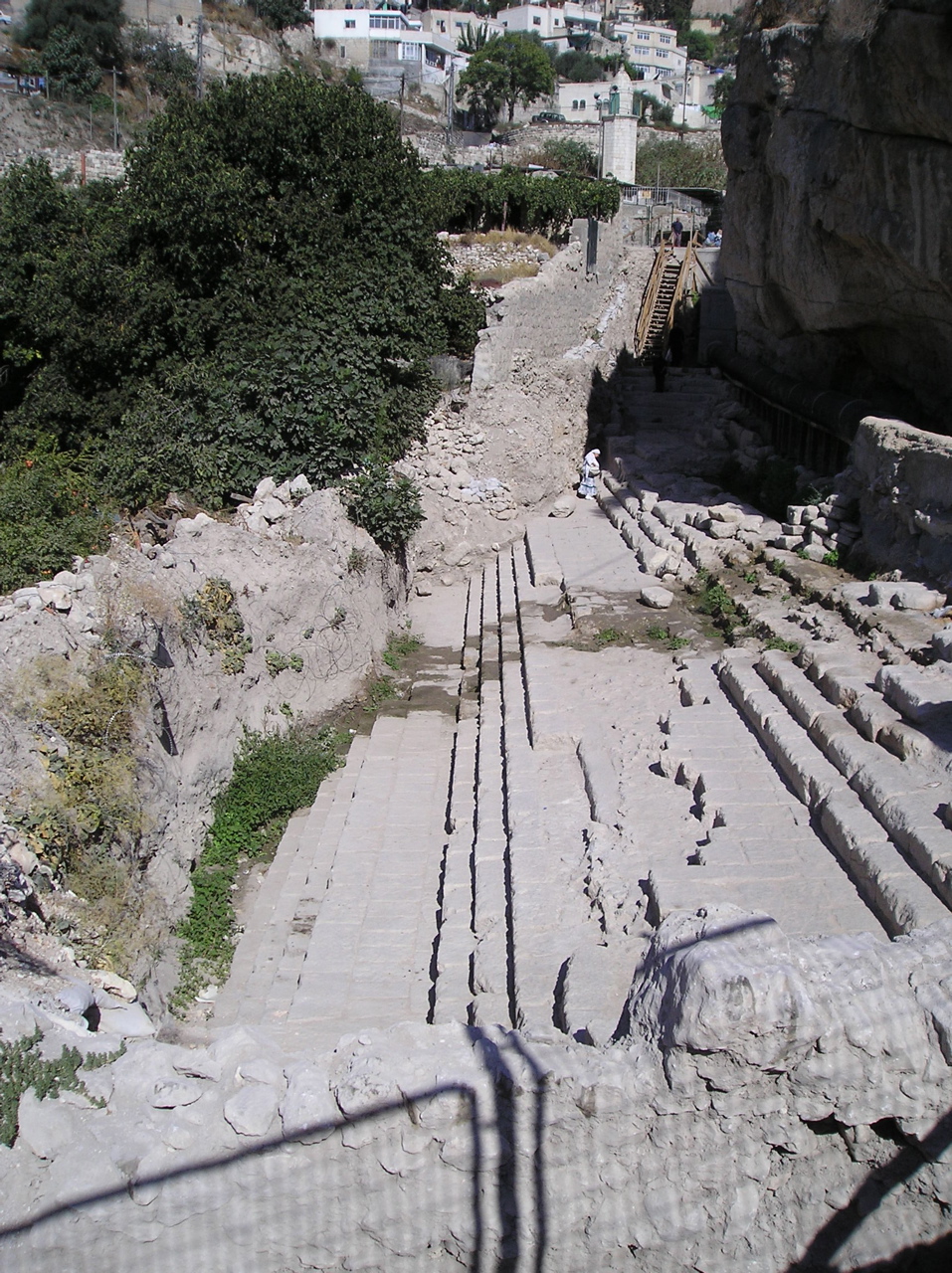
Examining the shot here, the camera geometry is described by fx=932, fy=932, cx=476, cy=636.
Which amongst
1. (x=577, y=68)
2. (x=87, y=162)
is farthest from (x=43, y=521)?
(x=577, y=68)

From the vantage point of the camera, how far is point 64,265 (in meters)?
12.8

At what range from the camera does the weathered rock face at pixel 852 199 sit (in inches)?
356

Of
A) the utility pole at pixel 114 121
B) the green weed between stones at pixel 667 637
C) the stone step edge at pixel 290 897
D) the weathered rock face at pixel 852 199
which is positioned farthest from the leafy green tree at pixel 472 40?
the stone step edge at pixel 290 897

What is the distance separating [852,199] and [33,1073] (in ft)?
36.7

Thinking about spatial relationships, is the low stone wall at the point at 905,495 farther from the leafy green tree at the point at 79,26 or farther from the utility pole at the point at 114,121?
the leafy green tree at the point at 79,26

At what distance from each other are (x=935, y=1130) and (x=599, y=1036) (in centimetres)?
129

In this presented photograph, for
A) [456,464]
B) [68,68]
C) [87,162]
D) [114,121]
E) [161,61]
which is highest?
[161,61]

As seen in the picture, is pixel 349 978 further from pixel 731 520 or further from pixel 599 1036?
pixel 731 520

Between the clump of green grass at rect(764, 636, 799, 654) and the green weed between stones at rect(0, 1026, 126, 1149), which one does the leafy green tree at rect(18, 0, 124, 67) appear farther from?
the green weed between stones at rect(0, 1026, 126, 1149)

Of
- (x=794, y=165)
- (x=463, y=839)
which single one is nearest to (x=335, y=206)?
(x=794, y=165)

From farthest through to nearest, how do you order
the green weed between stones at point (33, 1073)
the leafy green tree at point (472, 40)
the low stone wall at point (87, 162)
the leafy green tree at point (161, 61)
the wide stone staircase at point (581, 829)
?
the leafy green tree at point (472, 40), the leafy green tree at point (161, 61), the low stone wall at point (87, 162), the wide stone staircase at point (581, 829), the green weed between stones at point (33, 1073)

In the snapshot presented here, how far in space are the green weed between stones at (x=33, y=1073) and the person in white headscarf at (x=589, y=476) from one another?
11.7 metres

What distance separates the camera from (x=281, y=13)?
149ft

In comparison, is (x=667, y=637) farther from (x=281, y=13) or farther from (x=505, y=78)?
(x=281, y=13)
